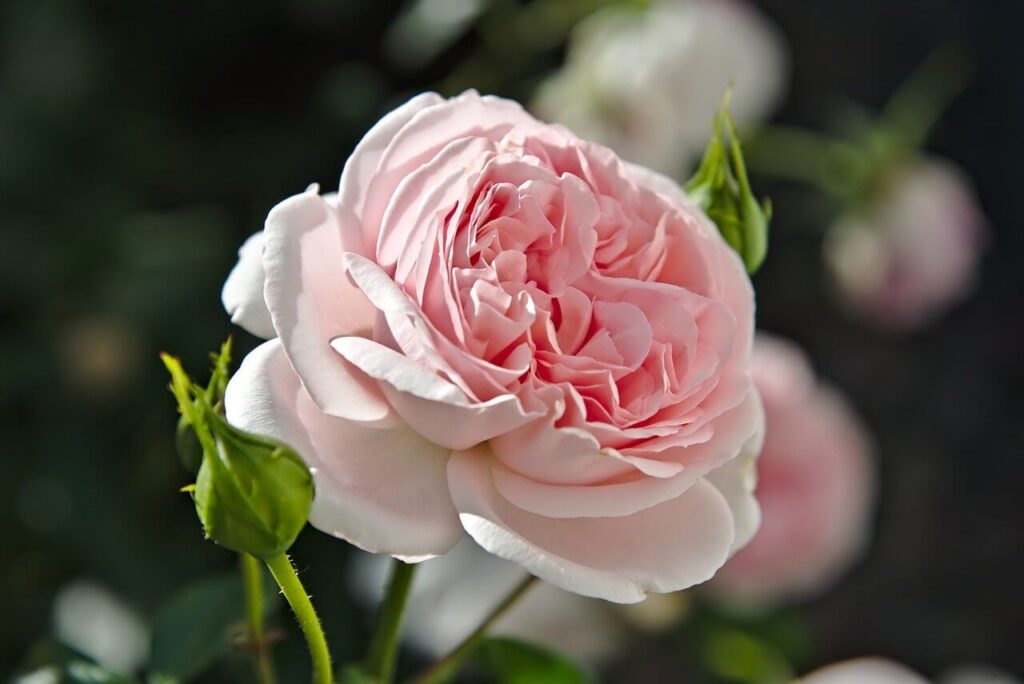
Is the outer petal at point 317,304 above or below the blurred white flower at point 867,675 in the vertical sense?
above

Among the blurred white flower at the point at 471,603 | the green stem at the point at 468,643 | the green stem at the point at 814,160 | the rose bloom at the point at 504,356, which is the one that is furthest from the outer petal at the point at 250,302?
the green stem at the point at 814,160

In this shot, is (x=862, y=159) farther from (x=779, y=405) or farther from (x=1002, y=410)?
(x=1002, y=410)

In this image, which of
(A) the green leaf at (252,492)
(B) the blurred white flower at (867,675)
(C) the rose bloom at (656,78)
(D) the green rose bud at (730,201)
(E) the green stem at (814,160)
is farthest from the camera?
(E) the green stem at (814,160)

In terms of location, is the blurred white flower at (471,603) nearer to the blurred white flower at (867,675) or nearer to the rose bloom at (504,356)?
the blurred white flower at (867,675)

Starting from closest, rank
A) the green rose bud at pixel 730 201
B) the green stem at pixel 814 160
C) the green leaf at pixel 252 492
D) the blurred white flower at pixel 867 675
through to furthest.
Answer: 1. the green leaf at pixel 252 492
2. the green rose bud at pixel 730 201
3. the blurred white flower at pixel 867 675
4. the green stem at pixel 814 160

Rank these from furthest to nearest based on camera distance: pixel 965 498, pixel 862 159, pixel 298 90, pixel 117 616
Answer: pixel 965 498 < pixel 298 90 < pixel 862 159 < pixel 117 616

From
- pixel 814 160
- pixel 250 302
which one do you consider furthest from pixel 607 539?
pixel 814 160

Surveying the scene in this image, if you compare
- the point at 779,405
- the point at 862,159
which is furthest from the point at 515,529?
the point at 862,159
